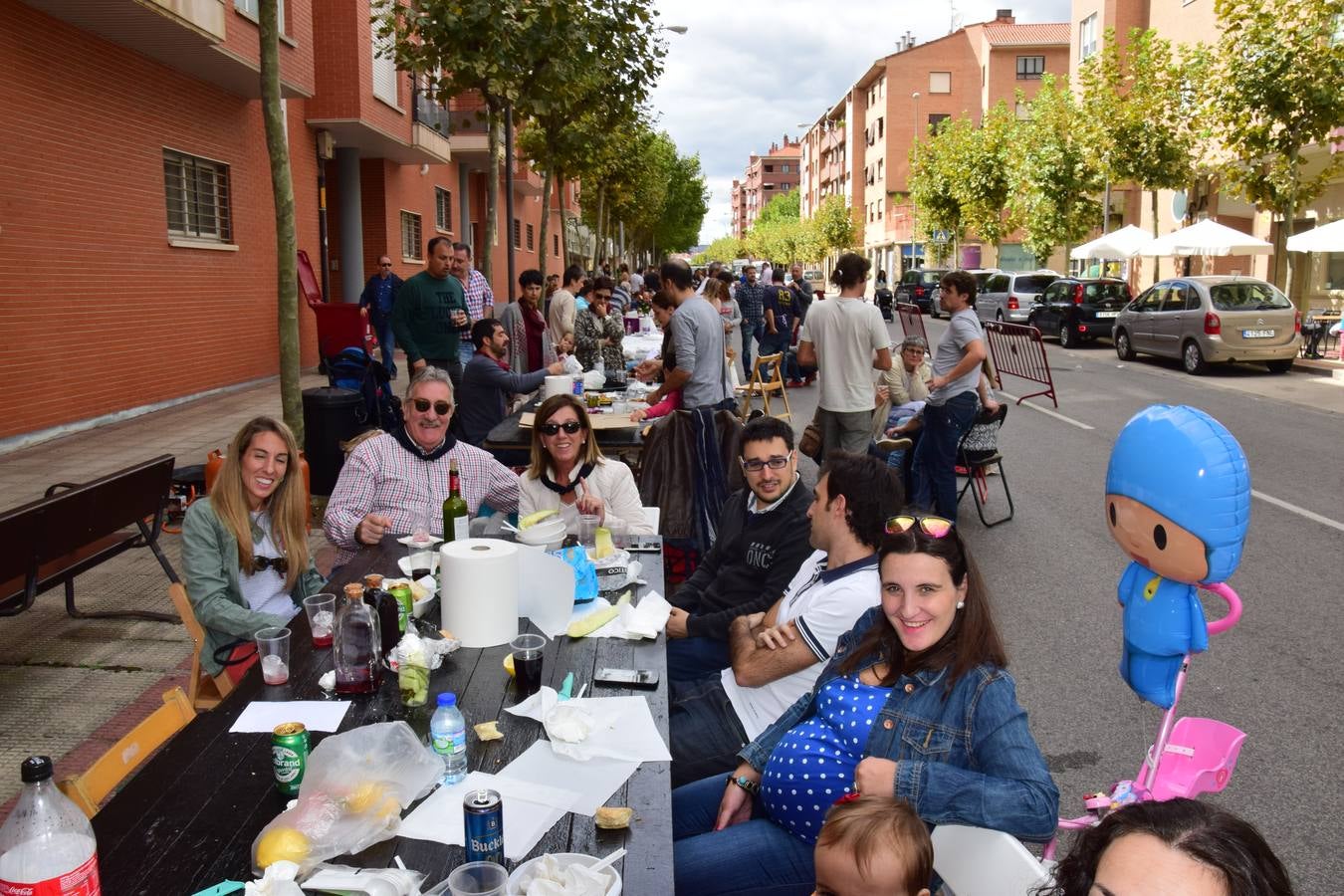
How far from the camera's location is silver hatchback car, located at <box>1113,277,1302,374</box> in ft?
59.9

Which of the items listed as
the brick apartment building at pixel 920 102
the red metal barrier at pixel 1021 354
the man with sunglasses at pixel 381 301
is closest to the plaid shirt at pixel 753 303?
the red metal barrier at pixel 1021 354

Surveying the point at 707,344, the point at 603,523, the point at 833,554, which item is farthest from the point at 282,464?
the point at 707,344

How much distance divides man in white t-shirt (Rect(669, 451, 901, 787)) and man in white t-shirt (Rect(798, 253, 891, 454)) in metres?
4.00

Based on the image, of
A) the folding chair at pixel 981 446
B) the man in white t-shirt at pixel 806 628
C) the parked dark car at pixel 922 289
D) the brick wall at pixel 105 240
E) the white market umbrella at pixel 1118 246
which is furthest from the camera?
the parked dark car at pixel 922 289

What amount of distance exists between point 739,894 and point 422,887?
101 centimetres

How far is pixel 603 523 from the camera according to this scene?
502cm

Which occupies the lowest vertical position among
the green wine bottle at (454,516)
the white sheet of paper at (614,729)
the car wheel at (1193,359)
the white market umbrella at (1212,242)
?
the white sheet of paper at (614,729)

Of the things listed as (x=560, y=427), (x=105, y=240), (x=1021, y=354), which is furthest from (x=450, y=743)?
(x=1021, y=354)

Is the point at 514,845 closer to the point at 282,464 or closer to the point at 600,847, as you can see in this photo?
the point at 600,847

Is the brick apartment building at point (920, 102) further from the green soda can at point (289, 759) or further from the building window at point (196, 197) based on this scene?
the green soda can at point (289, 759)

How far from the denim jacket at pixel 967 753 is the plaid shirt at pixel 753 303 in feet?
49.3

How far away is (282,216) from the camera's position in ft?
24.8

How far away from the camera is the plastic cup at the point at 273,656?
10.3 ft

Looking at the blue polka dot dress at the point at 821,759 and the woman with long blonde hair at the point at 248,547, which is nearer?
the blue polka dot dress at the point at 821,759
